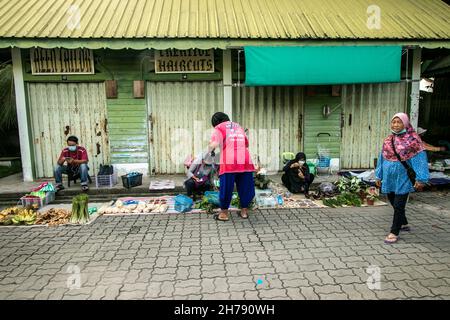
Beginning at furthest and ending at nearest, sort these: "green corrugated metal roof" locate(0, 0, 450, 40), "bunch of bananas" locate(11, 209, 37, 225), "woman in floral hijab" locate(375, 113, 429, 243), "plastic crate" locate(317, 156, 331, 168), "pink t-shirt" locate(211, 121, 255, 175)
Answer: "plastic crate" locate(317, 156, 331, 168) < "green corrugated metal roof" locate(0, 0, 450, 40) < "bunch of bananas" locate(11, 209, 37, 225) < "pink t-shirt" locate(211, 121, 255, 175) < "woman in floral hijab" locate(375, 113, 429, 243)

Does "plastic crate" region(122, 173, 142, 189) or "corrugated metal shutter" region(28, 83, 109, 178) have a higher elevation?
"corrugated metal shutter" region(28, 83, 109, 178)

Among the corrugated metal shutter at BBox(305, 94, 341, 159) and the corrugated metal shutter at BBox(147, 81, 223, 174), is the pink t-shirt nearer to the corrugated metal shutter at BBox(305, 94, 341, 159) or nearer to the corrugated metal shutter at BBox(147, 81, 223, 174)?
the corrugated metal shutter at BBox(147, 81, 223, 174)

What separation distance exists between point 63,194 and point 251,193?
13.5 feet

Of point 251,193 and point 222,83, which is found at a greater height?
point 222,83

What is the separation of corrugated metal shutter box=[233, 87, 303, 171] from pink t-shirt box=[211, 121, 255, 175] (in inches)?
111

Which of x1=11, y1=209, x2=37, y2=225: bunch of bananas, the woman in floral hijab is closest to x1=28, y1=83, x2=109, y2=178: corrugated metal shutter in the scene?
x1=11, y1=209, x2=37, y2=225: bunch of bananas

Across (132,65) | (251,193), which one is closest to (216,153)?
(251,193)

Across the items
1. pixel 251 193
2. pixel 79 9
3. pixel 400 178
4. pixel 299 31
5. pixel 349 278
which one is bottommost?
pixel 349 278

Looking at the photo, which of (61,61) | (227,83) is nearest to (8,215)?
(61,61)

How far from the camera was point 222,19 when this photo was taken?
741 cm

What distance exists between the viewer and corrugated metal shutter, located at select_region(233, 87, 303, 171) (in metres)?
7.90

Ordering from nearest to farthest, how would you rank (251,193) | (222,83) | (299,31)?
(251,193)
(299,31)
(222,83)

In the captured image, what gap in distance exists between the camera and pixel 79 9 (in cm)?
755

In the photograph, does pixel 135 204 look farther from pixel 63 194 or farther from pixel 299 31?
pixel 299 31
